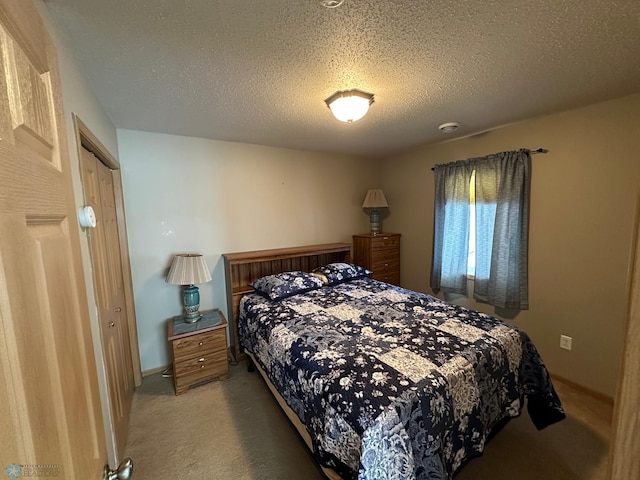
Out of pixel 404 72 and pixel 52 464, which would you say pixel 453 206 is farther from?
pixel 52 464

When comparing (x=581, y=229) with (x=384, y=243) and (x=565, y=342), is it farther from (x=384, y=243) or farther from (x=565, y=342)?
(x=384, y=243)

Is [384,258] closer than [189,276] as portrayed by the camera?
No

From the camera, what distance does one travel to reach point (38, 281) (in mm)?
475

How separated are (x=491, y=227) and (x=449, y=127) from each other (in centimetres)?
109

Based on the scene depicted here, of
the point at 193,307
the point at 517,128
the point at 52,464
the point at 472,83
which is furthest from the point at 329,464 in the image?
the point at 517,128

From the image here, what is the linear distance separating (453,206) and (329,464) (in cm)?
266

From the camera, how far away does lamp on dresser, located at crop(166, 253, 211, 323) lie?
236 centimetres

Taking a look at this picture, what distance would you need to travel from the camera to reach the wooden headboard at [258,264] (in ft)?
8.88

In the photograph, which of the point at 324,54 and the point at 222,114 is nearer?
the point at 324,54

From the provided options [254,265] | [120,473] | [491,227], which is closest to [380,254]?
[491,227]

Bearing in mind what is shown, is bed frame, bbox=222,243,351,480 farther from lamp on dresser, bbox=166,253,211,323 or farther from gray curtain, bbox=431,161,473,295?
gray curtain, bbox=431,161,473,295

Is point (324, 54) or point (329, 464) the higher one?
point (324, 54)

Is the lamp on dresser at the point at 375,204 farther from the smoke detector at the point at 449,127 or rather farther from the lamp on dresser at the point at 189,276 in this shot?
the lamp on dresser at the point at 189,276

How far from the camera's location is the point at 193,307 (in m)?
2.52
